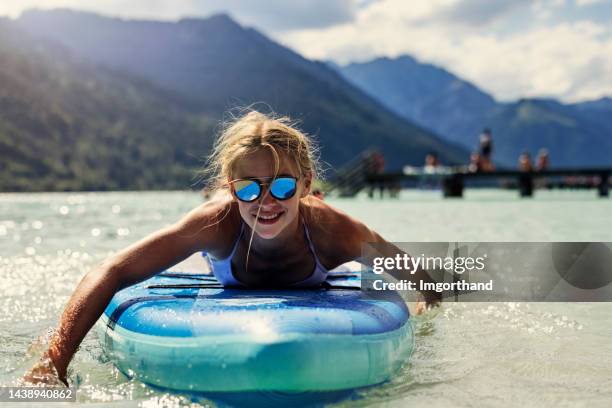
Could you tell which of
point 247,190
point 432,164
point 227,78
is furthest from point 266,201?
point 227,78

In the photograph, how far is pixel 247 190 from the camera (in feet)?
11.1

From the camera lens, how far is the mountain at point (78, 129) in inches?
3912

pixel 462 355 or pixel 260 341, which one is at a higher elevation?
pixel 260 341

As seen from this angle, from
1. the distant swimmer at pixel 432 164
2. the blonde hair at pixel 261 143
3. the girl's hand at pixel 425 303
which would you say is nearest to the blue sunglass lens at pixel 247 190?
the blonde hair at pixel 261 143

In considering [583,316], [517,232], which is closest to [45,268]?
[583,316]

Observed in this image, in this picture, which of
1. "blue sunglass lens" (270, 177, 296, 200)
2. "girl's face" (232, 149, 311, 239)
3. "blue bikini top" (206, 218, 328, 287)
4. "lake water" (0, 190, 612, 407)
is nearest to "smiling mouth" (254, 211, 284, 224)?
"girl's face" (232, 149, 311, 239)

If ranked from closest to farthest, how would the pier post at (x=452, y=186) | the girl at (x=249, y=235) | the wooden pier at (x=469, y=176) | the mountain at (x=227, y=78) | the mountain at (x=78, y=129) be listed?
the girl at (x=249, y=235), the wooden pier at (x=469, y=176), the pier post at (x=452, y=186), the mountain at (x=78, y=129), the mountain at (x=227, y=78)

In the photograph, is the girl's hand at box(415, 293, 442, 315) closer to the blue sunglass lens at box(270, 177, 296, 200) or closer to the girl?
the girl

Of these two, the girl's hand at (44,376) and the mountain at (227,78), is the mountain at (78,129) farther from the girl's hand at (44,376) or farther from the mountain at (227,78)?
the girl's hand at (44,376)

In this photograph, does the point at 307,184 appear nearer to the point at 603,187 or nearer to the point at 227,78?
the point at 603,187

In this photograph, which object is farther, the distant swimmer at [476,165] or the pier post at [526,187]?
the pier post at [526,187]

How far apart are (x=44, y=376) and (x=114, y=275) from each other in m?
0.59

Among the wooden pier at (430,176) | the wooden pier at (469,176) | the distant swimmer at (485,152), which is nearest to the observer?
the distant swimmer at (485,152)

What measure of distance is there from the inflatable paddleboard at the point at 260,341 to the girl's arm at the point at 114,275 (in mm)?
191
